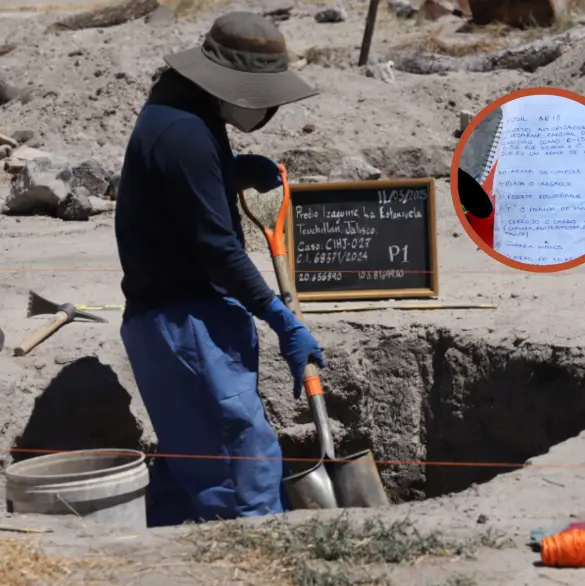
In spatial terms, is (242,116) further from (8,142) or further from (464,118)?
(8,142)

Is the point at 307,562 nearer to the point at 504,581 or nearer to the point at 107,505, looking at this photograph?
the point at 504,581

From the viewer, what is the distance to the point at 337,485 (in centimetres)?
482

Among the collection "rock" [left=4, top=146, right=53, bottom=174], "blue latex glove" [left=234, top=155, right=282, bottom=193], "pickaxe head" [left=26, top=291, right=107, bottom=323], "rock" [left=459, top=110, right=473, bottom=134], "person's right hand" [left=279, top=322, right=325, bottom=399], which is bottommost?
"rock" [left=4, top=146, right=53, bottom=174]

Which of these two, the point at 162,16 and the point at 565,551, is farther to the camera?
the point at 162,16

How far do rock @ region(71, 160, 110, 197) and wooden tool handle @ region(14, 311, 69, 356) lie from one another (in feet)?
14.4

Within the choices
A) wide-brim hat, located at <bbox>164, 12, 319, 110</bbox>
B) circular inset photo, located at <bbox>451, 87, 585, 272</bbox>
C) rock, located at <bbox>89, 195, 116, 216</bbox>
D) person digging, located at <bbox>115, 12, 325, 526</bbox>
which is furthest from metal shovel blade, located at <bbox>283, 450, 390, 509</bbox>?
rock, located at <bbox>89, 195, 116, 216</bbox>

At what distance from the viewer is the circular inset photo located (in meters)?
6.29

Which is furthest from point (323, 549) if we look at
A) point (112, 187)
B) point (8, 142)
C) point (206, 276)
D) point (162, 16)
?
point (162, 16)

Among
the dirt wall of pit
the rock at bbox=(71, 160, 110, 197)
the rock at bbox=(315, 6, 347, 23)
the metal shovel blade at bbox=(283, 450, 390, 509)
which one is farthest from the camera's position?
the rock at bbox=(315, 6, 347, 23)

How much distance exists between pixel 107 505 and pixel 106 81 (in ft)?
30.8

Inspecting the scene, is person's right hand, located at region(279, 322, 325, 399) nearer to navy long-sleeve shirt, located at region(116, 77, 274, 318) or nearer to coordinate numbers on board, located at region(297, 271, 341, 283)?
navy long-sleeve shirt, located at region(116, 77, 274, 318)

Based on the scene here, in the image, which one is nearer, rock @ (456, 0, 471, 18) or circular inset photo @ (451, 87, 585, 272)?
circular inset photo @ (451, 87, 585, 272)

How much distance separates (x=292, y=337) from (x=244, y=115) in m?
0.85

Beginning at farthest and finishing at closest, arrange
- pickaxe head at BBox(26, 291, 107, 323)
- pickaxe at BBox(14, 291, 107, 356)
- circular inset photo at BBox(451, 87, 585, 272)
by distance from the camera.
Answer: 1. circular inset photo at BBox(451, 87, 585, 272)
2. pickaxe head at BBox(26, 291, 107, 323)
3. pickaxe at BBox(14, 291, 107, 356)
